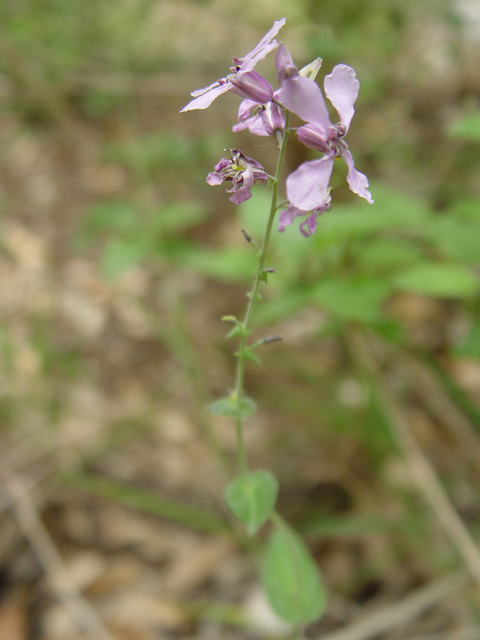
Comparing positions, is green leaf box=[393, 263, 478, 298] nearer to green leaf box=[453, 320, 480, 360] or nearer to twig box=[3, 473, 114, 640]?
green leaf box=[453, 320, 480, 360]

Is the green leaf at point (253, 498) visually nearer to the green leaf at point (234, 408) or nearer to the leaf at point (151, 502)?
the green leaf at point (234, 408)

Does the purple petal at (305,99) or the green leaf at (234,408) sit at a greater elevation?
the purple petal at (305,99)

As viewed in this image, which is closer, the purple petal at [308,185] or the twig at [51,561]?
the purple petal at [308,185]

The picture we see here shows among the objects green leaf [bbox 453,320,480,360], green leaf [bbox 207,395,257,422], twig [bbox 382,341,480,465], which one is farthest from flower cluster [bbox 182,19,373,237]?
twig [bbox 382,341,480,465]

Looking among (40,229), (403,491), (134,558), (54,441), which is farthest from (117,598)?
(40,229)

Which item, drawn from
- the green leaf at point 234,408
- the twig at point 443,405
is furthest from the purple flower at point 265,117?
the twig at point 443,405

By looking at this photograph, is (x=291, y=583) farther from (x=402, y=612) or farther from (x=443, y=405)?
(x=443, y=405)

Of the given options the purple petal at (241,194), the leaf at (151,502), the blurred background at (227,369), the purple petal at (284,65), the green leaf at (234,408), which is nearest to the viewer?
the purple petal at (284,65)
